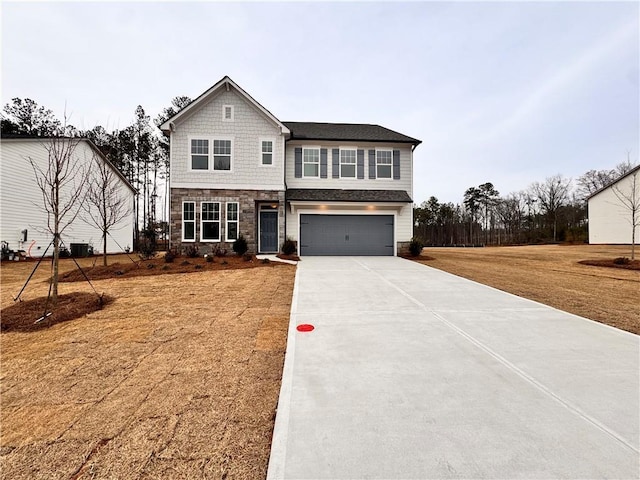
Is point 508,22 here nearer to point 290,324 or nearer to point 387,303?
point 387,303

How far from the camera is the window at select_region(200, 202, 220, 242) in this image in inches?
536

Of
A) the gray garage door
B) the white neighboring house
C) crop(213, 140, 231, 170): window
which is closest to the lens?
crop(213, 140, 231, 170): window

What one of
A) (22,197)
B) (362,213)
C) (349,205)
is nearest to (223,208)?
(349,205)

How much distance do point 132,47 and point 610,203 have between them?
1558 inches

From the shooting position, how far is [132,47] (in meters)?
14.3

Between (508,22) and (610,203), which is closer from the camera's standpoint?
(508,22)

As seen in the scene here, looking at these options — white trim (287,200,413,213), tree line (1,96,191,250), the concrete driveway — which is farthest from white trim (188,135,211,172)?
tree line (1,96,191,250)

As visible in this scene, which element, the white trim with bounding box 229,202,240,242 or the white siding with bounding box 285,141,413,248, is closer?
the white trim with bounding box 229,202,240,242

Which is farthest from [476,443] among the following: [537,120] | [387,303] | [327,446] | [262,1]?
[537,120]

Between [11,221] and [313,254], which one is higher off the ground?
[11,221]

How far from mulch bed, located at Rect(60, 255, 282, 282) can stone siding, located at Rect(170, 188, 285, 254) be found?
135 cm

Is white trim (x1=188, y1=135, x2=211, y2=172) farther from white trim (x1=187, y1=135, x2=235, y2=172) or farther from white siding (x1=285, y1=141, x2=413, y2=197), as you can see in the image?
white siding (x1=285, y1=141, x2=413, y2=197)

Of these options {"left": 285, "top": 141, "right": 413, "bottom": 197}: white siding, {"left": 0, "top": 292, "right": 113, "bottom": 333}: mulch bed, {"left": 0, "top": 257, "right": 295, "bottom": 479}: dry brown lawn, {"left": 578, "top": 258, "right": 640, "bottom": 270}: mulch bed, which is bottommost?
{"left": 0, "top": 257, "right": 295, "bottom": 479}: dry brown lawn

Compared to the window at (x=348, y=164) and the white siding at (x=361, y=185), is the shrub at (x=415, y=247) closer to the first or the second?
the white siding at (x=361, y=185)
